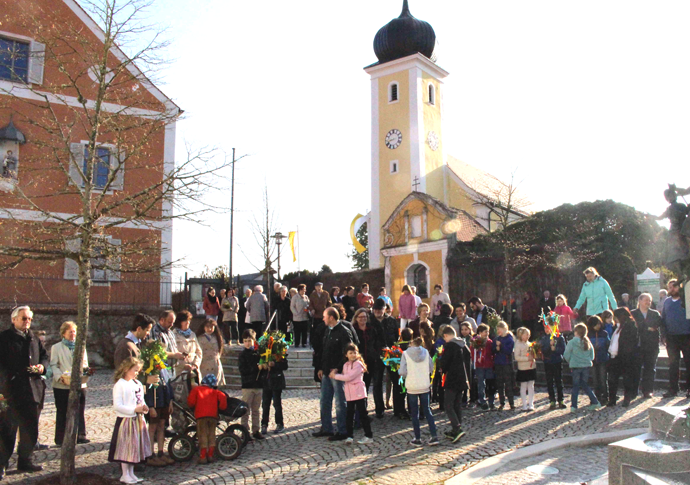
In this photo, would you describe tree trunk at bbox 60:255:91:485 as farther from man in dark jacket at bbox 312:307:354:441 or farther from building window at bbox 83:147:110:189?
man in dark jacket at bbox 312:307:354:441

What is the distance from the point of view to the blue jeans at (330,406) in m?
8.69

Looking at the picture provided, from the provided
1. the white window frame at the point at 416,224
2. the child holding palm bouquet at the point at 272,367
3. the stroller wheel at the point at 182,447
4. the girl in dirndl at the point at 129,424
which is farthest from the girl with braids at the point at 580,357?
the white window frame at the point at 416,224

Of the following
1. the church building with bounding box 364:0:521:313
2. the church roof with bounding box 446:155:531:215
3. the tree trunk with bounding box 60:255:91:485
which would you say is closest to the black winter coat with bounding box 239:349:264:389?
the tree trunk with bounding box 60:255:91:485

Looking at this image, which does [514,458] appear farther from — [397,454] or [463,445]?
[397,454]

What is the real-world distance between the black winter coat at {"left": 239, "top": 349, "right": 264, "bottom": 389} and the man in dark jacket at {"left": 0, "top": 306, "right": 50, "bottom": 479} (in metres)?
2.61

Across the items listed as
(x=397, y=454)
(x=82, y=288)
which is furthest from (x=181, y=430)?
(x=397, y=454)

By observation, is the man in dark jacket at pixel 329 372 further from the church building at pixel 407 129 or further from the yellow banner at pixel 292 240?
the church building at pixel 407 129

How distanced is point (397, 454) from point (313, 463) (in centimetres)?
111

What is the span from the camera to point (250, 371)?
8.79 meters

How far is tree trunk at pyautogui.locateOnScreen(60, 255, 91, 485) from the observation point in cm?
673

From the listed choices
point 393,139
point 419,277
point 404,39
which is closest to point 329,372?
point 419,277

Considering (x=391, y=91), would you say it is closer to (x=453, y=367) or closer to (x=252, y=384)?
(x=453, y=367)

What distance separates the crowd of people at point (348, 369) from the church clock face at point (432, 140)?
28.0 m

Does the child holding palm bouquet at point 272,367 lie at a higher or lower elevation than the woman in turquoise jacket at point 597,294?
lower
